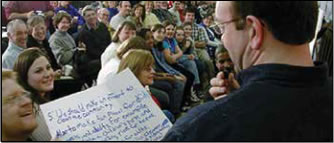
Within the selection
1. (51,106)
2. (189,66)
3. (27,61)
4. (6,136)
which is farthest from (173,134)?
(189,66)

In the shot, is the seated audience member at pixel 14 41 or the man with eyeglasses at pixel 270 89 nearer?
the man with eyeglasses at pixel 270 89

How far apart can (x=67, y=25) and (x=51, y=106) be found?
1.64 feet

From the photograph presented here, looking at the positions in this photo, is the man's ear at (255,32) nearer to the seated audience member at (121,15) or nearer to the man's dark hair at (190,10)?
the man's dark hair at (190,10)

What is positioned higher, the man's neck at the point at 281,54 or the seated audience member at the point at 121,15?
the seated audience member at the point at 121,15

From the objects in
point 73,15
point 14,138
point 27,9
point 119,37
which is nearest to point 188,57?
→ point 119,37

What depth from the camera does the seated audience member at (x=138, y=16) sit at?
59.1 inches

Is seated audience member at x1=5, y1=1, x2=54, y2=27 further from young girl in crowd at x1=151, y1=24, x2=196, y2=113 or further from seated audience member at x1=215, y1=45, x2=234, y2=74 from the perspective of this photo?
seated audience member at x1=215, y1=45, x2=234, y2=74

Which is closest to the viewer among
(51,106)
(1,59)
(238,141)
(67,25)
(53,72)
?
(238,141)

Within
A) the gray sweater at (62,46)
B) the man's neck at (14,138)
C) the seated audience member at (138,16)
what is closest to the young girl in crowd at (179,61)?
the seated audience member at (138,16)

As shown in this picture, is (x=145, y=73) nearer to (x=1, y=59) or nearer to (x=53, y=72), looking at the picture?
(x=53, y=72)

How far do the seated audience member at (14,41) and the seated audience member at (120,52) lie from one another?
0.86 ft

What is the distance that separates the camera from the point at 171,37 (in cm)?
146

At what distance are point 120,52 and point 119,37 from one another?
0.08 meters

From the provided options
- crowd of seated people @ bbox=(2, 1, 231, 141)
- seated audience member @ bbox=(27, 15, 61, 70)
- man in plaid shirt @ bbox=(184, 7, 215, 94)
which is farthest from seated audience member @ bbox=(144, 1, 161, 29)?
seated audience member @ bbox=(27, 15, 61, 70)
